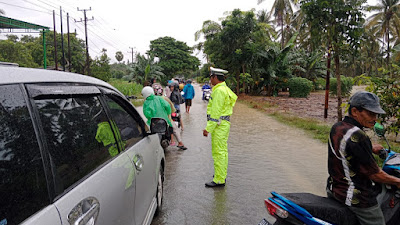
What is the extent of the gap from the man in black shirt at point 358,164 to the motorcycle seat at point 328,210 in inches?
2.0

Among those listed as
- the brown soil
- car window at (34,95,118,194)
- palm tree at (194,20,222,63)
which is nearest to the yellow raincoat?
car window at (34,95,118,194)

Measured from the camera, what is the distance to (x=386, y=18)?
3403 centimetres

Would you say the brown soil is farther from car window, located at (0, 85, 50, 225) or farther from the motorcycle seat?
car window, located at (0, 85, 50, 225)

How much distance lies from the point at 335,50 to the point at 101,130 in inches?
387

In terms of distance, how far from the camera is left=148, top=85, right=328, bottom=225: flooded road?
13.0ft

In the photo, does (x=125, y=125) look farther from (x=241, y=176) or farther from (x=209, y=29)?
(x=209, y=29)

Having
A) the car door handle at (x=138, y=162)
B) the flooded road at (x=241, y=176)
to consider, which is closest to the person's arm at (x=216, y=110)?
the flooded road at (x=241, y=176)

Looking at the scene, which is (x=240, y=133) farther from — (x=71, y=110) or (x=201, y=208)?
(x=71, y=110)

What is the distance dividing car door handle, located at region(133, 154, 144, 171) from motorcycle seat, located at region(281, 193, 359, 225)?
121 cm

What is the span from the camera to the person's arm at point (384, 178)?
2194 millimetres

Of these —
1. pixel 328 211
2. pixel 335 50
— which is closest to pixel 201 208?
pixel 328 211

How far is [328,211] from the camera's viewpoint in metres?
2.25

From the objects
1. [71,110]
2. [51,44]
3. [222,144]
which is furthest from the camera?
[51,44]

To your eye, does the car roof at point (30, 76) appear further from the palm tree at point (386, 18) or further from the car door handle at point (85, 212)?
the palm tree at point (386, 18)
